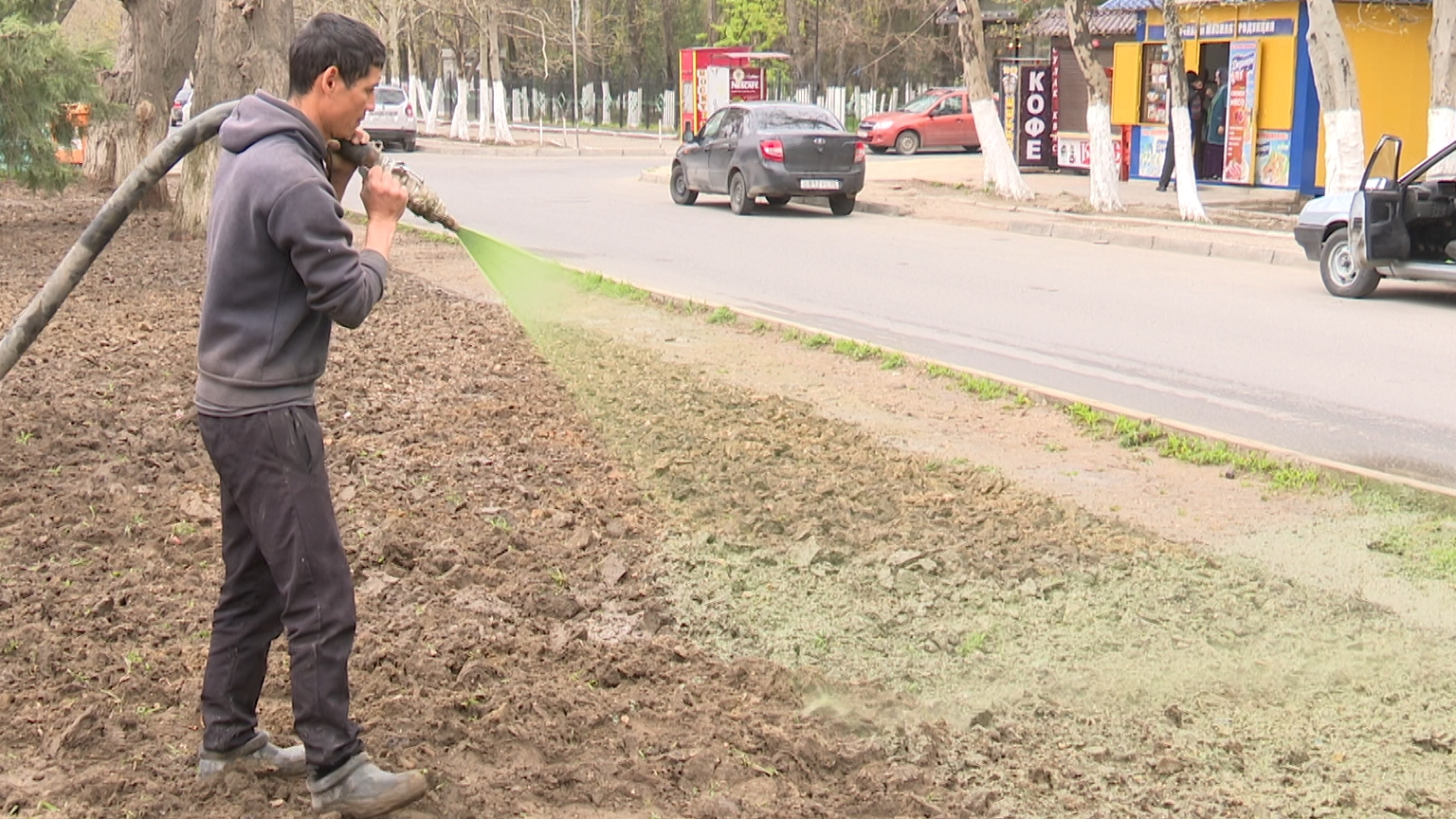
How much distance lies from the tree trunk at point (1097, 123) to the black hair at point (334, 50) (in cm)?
1918

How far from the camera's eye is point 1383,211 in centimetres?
1280

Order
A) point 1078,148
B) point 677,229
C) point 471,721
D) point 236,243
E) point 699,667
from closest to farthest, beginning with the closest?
1. point 236,243
2. point 471,721
3. point 699,667
4. point 677,229
5. point 1078,148

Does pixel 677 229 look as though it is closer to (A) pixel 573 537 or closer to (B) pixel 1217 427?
(B) pixel 1217 427

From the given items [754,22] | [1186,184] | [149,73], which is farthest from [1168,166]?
[754,22]

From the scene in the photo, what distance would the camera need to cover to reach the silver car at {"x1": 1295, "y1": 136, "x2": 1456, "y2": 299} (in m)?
12.8

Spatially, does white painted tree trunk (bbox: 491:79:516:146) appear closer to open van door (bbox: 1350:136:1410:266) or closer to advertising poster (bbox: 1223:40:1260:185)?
advertising poster (bbox: 1223:40:1260:185)

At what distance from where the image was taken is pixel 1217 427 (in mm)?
8250

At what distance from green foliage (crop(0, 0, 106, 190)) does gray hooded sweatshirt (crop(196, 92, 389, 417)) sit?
14401 millimetres

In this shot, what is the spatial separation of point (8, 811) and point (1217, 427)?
6.32 metres

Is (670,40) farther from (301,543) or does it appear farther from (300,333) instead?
(301,543)

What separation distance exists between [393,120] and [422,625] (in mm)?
34341

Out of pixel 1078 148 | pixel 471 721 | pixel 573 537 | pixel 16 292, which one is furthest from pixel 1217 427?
pixel 1078 148

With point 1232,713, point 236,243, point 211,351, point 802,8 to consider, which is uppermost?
point 802,8

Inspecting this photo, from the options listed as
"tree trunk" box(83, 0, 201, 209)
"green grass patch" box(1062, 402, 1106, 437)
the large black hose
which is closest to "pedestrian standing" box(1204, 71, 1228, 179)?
"tree trunk" box(83, 0, 201, 209)
